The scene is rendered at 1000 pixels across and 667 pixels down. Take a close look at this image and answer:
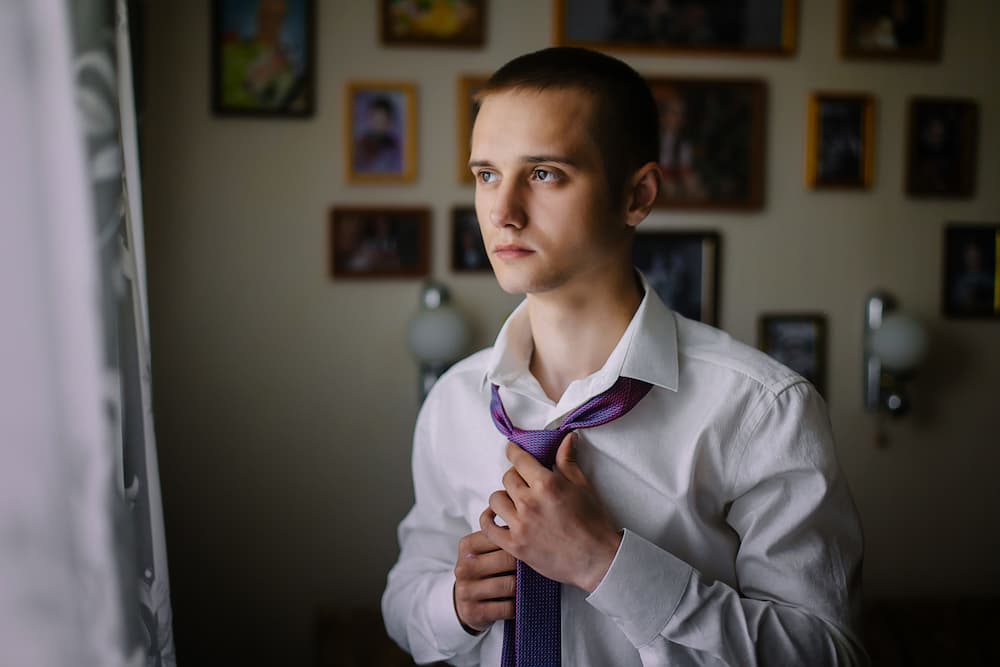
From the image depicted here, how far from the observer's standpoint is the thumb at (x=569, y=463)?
1.13 metres

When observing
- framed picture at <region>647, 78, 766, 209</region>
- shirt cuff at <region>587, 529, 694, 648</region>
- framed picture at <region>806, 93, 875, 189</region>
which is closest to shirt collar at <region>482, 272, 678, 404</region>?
shirt cuff at <region>587, 529, 694, 648</region>

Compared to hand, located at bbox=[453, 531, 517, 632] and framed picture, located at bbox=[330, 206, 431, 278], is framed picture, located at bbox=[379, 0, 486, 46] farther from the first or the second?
hand, located at bbox=[453, 531, 517, 632]

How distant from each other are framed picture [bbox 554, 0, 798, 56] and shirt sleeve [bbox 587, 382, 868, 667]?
1.65 metres

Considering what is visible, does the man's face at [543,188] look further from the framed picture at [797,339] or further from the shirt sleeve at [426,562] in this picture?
the framed picture at [797,339]

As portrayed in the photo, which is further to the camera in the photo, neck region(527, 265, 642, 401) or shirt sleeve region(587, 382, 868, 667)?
neck region(527, 265, 642, 401)

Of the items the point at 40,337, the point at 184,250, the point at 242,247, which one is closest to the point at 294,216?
the point at 242,247

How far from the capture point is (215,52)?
7.75 ft

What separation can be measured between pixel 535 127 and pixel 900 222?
194cm

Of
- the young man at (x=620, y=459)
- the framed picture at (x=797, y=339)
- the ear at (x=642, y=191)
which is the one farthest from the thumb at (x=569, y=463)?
the framed picture at (x=797, y=339)

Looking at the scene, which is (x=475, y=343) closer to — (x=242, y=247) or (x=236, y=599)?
(x=242, y=247)

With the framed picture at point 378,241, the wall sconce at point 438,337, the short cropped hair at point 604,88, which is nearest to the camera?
the short cropped hair at point 604,88

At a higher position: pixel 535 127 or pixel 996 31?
pixel 996 31

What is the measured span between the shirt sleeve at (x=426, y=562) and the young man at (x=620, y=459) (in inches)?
0.6

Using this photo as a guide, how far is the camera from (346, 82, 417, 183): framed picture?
243cm
